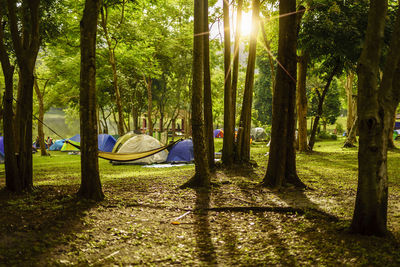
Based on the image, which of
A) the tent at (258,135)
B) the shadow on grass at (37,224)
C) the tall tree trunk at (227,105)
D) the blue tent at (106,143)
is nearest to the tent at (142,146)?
the tall tree trunk at (227,105)

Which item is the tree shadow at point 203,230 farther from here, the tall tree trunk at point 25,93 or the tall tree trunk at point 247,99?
the tall tree trunk at point 247,99

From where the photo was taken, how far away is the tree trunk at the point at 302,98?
13.1 m

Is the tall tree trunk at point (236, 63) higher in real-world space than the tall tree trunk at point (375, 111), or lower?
higher

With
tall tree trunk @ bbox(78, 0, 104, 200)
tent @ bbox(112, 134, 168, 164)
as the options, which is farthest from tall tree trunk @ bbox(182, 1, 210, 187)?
tent @ bbox(112, 134, 168, 164)

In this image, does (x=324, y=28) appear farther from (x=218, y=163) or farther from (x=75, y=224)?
(x=75, y=224)

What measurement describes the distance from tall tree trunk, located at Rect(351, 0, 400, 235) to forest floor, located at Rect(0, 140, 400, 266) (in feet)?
1.34

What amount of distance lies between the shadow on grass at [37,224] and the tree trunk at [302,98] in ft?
34.6

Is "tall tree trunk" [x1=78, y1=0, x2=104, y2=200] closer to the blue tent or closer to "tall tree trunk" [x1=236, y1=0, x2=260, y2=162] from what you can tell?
"tall tree trunk" [x1=236, y1=0, x2=260, y2=162]

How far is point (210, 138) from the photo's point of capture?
8.06 m

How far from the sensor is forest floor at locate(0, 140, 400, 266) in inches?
115

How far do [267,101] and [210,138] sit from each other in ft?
101

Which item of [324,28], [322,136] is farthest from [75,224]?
[322,136]

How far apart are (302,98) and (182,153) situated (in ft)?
18.1

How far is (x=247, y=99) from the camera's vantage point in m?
9.15
